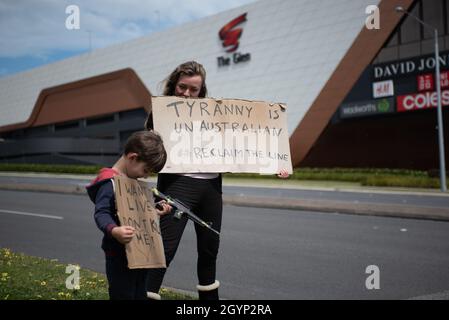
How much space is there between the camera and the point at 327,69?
29000 millimetres

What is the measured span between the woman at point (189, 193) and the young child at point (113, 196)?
22.7 inches

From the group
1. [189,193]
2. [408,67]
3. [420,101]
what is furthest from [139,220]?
[408,67]

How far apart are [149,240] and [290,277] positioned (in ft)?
11.0

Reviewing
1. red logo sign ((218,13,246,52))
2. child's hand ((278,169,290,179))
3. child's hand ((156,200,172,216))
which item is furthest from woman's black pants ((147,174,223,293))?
red logo sign ((218,13,246,52))

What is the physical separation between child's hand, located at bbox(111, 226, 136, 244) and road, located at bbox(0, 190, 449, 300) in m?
2.64

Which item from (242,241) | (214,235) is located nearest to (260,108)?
(214,235)

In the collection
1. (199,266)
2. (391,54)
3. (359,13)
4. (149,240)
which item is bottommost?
(199,266)

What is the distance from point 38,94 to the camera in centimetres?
5597

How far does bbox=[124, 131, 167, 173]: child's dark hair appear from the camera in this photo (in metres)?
2.99

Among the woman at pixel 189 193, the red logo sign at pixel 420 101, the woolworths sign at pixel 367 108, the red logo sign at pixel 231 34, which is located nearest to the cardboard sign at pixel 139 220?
the woman at pixel 189 193

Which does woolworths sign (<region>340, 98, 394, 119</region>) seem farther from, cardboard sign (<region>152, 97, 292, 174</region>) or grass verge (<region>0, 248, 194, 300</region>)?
cardboard sign (<region>152, 97, 292, 174</region>)

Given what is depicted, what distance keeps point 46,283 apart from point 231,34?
3165 cm

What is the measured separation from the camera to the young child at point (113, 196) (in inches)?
117
